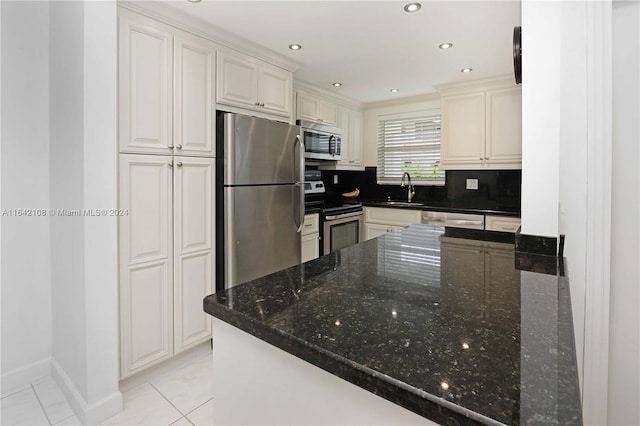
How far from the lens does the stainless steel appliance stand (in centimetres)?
362

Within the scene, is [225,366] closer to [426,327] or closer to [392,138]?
[426,327]

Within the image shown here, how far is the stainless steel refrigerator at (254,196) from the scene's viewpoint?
240 centimetres

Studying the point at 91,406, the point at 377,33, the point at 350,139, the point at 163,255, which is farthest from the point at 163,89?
the point at 350,139

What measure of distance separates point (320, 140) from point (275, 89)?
3.22ft

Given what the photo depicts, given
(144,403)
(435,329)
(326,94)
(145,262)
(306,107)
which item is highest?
(326,94)

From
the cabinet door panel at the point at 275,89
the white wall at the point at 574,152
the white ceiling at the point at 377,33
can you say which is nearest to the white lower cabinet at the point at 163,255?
the cabinet door panel at the point at 275,89

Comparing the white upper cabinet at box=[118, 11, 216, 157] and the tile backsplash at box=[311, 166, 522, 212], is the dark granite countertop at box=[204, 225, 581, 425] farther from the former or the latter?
the tile backsplash at box=[311, 166, 522, 212]

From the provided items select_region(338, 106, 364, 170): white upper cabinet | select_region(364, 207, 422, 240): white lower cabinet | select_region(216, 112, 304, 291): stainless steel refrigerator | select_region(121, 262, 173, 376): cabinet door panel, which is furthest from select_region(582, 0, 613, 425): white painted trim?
select_region(338, 106, 364, 170): white upper cabinet

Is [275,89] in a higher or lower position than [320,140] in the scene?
higher

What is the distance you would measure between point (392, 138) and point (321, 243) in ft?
6.28

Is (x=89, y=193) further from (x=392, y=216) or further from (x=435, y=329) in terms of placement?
(x=392, y=216)

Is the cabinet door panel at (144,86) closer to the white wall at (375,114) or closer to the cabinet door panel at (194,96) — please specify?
the cabinet door panel at (194,96)

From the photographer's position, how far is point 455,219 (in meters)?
3.51

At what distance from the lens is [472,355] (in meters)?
0.55
